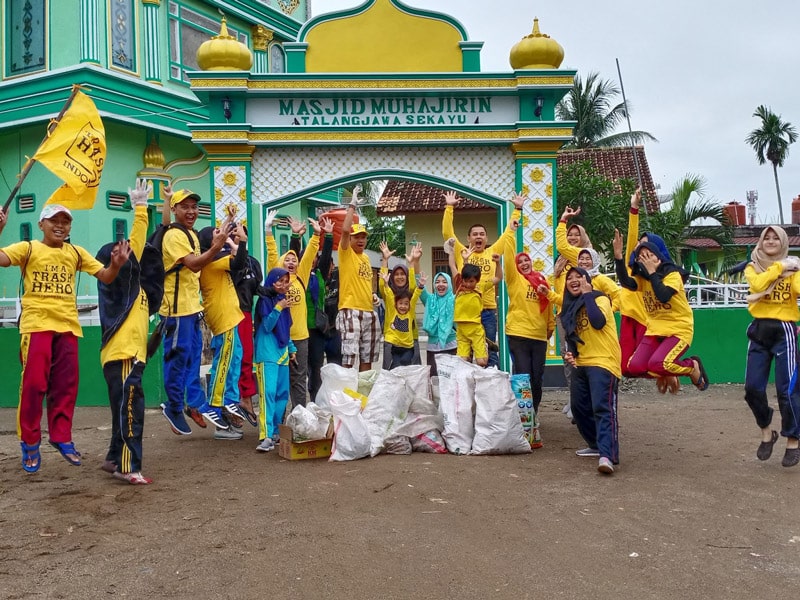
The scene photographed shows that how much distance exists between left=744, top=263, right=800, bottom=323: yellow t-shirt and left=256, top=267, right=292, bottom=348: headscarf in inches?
152

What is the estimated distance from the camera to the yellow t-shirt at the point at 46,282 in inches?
223

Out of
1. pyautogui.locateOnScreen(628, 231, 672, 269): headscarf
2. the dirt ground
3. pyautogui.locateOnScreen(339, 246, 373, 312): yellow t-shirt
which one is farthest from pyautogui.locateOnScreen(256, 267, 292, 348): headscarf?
pyautogui.locateOnScreen(628, 231, 672, 269): headscarf

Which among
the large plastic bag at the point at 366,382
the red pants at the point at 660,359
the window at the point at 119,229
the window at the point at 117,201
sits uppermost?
the window at the point at 117,201

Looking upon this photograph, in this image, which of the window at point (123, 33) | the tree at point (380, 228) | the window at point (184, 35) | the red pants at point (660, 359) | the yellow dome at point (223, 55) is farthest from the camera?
the tree at point (380, 228)

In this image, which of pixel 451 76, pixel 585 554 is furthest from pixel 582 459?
pixel 451 76

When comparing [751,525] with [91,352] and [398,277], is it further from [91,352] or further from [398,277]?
[91,352]

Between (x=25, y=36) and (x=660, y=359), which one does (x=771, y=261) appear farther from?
(x=25, y=36)

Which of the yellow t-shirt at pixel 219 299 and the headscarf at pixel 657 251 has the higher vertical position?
the headscarf at pixel 657 251

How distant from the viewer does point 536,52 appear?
33.5ft

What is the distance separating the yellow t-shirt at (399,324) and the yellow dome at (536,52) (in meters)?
3.84

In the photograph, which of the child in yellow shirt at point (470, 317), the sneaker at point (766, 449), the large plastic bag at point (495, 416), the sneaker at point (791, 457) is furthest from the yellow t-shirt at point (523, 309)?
the sneaker at point (791, 457)

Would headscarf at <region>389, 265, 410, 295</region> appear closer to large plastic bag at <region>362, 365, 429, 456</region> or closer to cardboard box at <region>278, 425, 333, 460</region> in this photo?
large plastic bag at <region>362, 365, 429, 456</region>

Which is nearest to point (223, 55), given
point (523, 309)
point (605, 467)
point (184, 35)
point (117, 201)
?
point (523, 309)

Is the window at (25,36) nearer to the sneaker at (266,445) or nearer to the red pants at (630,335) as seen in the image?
the sneaker at (266,445)
